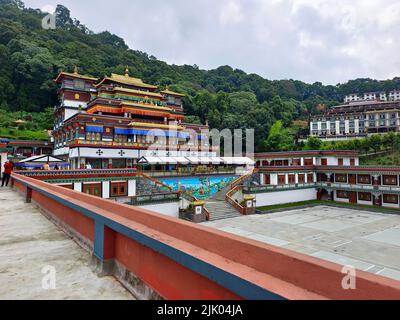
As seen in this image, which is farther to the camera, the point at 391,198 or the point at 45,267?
the point at 391,198

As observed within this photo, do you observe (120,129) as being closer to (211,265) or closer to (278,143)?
(211,265)

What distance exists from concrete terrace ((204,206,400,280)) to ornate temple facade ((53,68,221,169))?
468 inches

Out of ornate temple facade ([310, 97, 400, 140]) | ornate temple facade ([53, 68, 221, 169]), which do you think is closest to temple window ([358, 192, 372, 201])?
ornate temple facade ([53, 68, 221, 169])

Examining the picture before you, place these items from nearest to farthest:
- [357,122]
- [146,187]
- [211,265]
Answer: [211,265]
[146,187]
[357,122]

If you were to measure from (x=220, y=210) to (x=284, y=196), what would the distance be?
10565mm

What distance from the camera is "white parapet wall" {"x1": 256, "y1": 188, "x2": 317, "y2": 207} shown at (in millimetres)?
32978

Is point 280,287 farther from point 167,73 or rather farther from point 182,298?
point 167,73

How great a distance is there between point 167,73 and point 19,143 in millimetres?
57635

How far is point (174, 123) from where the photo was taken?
40.0 m

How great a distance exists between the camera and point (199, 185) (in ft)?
110

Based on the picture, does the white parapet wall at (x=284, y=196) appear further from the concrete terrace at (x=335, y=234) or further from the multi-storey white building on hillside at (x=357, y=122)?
the multi-storey white building on hillside at (x=357, y=122)

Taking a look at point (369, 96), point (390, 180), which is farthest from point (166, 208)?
point (369, 96)

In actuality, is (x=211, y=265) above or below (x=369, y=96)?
below

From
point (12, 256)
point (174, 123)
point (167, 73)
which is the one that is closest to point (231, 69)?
point (167, 73)
